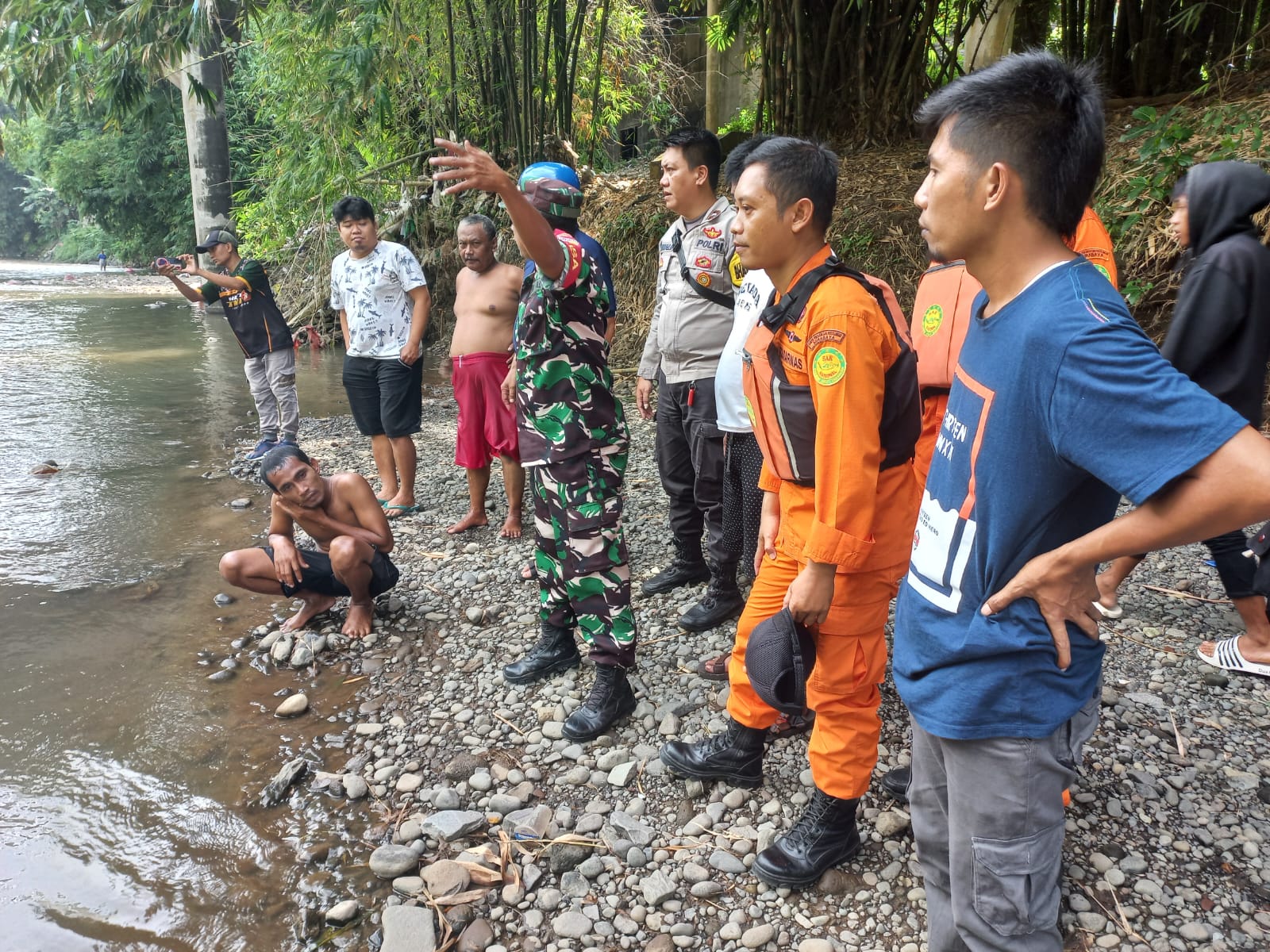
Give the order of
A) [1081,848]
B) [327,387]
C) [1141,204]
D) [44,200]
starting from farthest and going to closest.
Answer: [44,200]
[327,387]
[1141,204]
[1081,848]

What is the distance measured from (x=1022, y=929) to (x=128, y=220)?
36.1m

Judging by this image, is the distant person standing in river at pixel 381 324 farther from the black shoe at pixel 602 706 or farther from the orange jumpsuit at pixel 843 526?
the orange jumpsuit at pixel 843 526

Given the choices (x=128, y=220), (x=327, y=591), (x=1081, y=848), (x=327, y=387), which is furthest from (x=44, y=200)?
(x=1081, y=848)

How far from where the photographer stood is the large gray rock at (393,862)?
2.39 metres

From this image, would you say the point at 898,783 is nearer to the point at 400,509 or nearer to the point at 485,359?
the point at 485,359

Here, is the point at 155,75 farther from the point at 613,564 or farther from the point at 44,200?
the point at 44,200

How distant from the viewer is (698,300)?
11.9 feet

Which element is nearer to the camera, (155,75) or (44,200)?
(155,75)

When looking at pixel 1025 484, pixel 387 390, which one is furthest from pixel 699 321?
pixel 1025 484

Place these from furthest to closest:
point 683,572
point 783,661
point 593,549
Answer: point 683,572
point 593,549
point 783,661

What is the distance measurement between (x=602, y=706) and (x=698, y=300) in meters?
1.76

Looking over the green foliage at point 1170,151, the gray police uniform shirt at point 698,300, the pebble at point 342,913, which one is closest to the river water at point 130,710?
the pebble at point 342,913

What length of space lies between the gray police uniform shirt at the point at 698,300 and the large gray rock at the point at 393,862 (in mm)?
2172

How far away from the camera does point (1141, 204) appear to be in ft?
16.5
